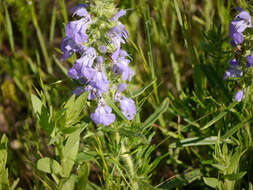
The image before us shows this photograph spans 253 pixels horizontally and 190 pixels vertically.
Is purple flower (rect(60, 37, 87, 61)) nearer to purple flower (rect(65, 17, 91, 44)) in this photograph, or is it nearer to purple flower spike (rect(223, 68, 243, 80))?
purple flower (rect(65, 17, 91, 44))

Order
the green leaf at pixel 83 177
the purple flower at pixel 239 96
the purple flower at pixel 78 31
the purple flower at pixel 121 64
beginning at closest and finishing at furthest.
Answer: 1. the green leaf at pixel 83 177
2. the purple flower at pixel 78 31
3. the purple flower at pixel 121 64
4. the purple flower at pixel 239 96

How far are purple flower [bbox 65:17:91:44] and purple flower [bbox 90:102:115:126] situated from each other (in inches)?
17.7

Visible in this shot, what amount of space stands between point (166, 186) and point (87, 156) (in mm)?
672

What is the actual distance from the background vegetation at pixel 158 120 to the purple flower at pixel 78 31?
34 centimetres

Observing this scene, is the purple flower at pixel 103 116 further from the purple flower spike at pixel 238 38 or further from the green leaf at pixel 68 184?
the purple flower spike at pixel 238 38

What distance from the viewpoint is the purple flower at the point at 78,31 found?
183 cm

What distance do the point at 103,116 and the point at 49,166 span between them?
0.45 meters

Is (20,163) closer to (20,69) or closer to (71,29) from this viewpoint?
(20,69)

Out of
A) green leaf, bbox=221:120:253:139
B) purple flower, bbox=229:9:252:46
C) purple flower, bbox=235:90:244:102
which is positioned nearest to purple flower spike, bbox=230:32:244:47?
purple flower, bbox=229:9:252:46

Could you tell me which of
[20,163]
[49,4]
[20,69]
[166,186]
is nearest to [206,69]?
[166,186]

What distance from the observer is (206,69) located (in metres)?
2.55

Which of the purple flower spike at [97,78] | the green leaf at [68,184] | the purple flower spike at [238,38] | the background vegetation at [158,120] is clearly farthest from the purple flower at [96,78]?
the purple flower spike at [238,38]

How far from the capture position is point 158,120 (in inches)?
113

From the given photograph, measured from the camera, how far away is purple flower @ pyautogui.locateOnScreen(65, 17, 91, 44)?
6.00 ft
